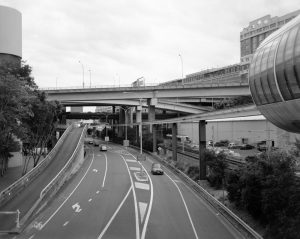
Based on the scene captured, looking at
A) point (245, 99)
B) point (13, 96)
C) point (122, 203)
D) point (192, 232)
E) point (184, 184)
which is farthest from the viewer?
point (245, 99)

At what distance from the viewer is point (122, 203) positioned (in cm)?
3055

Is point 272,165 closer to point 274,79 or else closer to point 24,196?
point 274,79

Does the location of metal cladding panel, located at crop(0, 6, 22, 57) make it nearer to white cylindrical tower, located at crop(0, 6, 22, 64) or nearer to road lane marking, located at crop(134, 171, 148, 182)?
white cylindrical tower, located at crop(0, 6, 22, 64)

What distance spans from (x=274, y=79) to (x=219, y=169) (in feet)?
50.4

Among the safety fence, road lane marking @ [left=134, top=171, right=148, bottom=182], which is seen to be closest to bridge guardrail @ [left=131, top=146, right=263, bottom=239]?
road lane marking @ [left=134, top=171, right=148, bottom=182]

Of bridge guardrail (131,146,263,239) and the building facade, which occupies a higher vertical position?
the building facade

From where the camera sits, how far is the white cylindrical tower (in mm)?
55500

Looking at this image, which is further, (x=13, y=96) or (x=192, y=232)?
(x=13, y=96)

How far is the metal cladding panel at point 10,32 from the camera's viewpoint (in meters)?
55.5

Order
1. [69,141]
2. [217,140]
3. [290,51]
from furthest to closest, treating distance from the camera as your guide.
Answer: [217,140]
[69,141]
[290,51]

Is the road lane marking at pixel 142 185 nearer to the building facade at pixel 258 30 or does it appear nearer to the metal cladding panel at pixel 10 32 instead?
the metal cladding panel at pixel 10 32

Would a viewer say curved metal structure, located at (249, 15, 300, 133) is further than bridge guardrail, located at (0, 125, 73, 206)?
No

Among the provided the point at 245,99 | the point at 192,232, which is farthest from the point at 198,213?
the point at 245,99

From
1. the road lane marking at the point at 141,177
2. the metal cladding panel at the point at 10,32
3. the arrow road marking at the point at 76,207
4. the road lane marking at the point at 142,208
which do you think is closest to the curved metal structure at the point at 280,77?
the road lane marking at the point at 142,208
